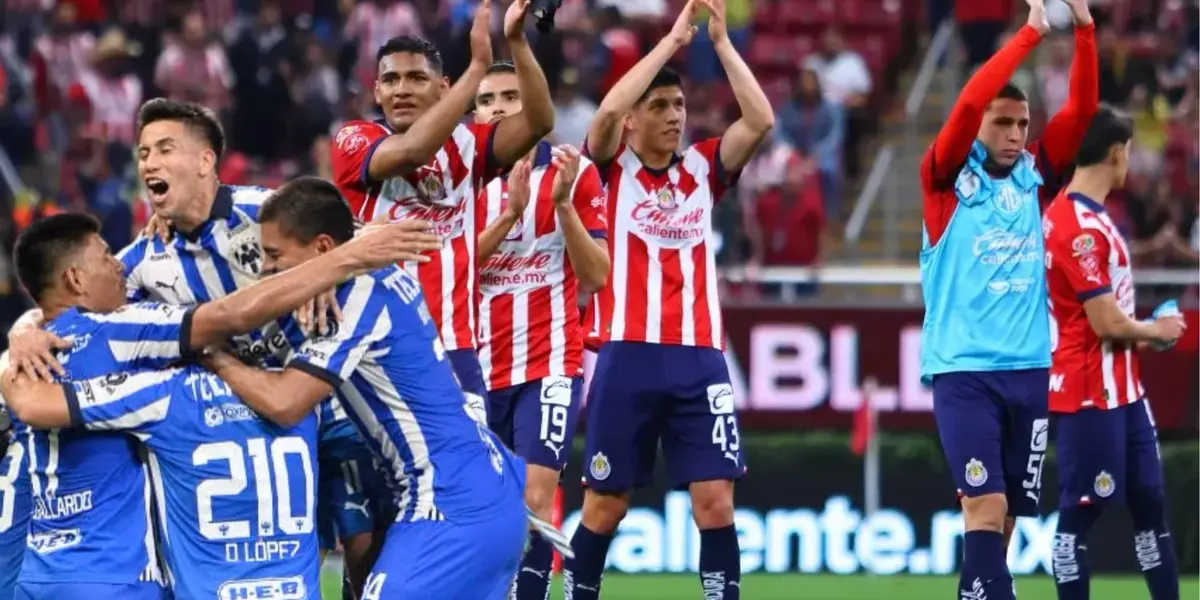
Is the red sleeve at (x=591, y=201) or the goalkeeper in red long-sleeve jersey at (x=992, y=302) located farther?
the red sleeve at (x=591, y=201)

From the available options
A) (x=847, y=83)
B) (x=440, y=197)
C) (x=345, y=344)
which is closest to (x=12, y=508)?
(x=345, y=344)

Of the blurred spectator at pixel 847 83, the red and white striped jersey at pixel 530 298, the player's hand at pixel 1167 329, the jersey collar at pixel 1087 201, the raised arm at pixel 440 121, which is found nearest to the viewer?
the raised arm at pixel 440 121

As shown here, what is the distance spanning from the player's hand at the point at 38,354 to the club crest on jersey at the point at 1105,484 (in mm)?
5083

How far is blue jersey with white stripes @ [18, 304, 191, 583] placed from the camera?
6.12 meters

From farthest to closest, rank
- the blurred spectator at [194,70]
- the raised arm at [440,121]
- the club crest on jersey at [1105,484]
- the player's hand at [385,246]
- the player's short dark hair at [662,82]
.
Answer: the blurred spectator at [194,70]
the club crest on jersey at [1105,484]
the player's short dark hair at [662,82]
the raised arm at [440,121]
the player's hand at [385,246]

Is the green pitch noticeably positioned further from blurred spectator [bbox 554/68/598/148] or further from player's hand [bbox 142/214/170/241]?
blurred spectator [bbox 554/68/598/148]

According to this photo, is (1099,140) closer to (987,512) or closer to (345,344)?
(987,512)

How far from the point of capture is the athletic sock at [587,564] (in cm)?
872

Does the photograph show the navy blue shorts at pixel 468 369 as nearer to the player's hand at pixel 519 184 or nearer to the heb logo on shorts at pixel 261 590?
the player's hand at pixel 519 184

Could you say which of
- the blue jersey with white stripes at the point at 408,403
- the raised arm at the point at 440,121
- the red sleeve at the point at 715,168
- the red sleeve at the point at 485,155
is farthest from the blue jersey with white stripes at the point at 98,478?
the red sleeve at the point at 715,168

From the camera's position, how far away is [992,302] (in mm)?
8602

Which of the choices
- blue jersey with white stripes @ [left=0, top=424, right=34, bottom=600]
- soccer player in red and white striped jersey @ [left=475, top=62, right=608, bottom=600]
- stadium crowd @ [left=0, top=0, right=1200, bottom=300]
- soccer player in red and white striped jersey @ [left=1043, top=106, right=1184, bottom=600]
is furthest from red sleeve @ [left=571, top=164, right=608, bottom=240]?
stadium crowd @ [left=0, top=0, right=1200, bottom=300]

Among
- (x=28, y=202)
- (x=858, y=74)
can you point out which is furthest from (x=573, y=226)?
(x=858, y=74)

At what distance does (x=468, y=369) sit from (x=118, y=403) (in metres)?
1.93
